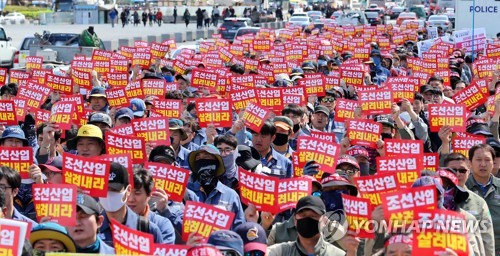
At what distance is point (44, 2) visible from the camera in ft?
354

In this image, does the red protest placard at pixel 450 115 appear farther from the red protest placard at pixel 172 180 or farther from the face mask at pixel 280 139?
the red protest placard at pixel 172 180

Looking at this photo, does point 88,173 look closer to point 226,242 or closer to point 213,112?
point 226,242

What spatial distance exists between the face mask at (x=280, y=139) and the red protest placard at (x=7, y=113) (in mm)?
3451

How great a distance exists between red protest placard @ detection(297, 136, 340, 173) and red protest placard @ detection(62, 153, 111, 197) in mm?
2381

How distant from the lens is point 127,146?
34.9ft

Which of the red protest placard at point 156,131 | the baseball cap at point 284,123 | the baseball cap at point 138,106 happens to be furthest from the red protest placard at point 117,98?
the baseball cap at point 284,123

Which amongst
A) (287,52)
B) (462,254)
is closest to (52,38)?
(287,52)

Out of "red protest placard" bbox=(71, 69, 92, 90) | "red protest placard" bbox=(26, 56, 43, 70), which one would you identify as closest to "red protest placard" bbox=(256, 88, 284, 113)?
"red protest placard" bbox=(71, 69, 92, 90)

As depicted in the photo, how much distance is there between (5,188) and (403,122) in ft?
19.1

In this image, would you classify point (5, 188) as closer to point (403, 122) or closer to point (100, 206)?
point (100, 206)

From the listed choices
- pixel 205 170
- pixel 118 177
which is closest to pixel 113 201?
pixel 118 177

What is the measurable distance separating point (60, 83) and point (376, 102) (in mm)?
5309

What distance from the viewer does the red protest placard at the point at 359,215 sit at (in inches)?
301

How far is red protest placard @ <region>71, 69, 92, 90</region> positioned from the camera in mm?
17891
